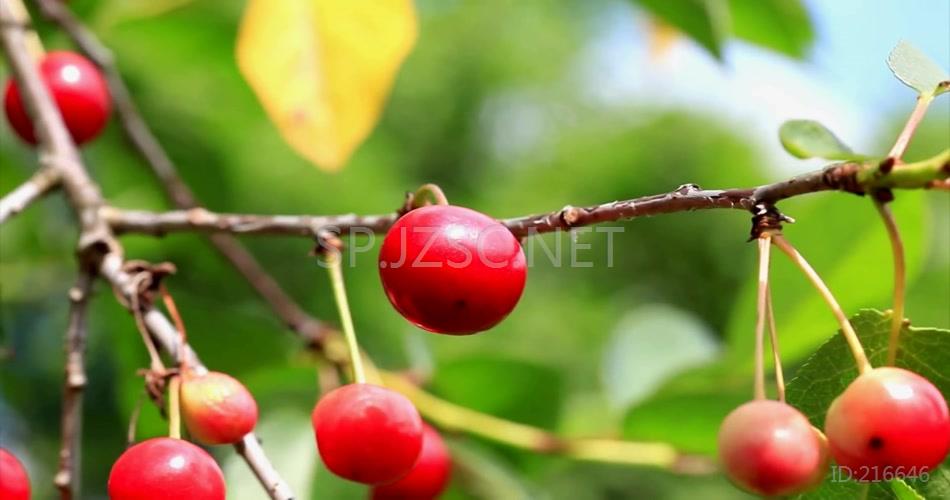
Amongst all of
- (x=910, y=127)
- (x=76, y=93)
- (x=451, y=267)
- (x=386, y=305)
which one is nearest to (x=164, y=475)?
(x=451, y=267)

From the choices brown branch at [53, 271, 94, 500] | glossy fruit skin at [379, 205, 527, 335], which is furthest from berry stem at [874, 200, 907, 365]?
brown branch at [53, 271, 94, 500]

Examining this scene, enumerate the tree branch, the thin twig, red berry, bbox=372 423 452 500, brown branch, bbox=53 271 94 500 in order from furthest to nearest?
the thin twig, red berry, bbox=372 423 452 500, brown branch, bbox=53 271 94 500, the tree branch

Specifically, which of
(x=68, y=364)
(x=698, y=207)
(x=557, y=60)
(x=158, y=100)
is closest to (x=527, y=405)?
(x=68, y=364)

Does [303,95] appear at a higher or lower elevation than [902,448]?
higher

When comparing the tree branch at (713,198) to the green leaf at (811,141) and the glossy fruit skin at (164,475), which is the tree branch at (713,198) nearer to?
the green leaf at (811,141)

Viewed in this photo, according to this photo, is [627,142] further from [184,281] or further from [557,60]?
[184,281]

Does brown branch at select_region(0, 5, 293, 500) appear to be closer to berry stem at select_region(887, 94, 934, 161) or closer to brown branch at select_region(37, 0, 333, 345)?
brown branch at select_region(37, 0, 333, 345)
